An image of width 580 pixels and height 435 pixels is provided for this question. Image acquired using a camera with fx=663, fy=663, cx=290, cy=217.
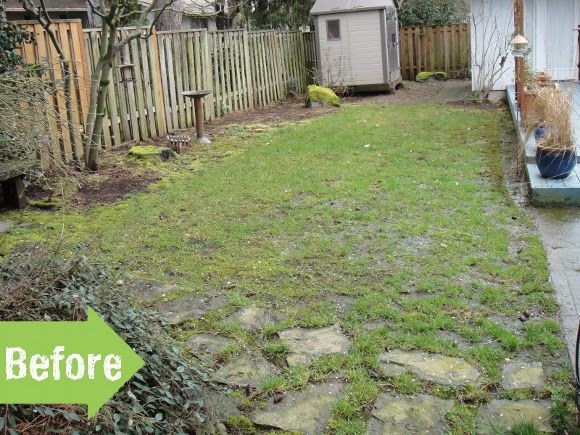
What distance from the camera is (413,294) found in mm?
4508

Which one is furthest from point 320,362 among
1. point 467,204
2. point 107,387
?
point 467,204

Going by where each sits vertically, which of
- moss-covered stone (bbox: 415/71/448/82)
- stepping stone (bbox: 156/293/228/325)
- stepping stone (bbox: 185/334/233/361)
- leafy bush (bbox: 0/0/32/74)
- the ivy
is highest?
the ivy

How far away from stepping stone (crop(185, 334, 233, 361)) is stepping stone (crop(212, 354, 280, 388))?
14cm

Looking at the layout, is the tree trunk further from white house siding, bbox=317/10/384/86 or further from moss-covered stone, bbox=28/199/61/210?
white house siding, bbox=317/10/384/86

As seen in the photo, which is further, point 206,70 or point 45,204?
point 206,70

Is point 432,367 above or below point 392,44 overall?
below

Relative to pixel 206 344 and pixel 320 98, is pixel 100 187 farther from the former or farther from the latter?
pixel 320 98

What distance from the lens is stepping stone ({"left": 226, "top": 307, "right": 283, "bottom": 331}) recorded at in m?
4.13

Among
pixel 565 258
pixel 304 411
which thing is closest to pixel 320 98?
pixel 565 258

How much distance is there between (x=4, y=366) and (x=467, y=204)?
553cm

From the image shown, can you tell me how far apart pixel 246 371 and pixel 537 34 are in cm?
1309

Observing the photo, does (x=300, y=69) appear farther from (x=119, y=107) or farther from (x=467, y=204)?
(x=467, y=204)

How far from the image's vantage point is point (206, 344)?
A: 3.88 m

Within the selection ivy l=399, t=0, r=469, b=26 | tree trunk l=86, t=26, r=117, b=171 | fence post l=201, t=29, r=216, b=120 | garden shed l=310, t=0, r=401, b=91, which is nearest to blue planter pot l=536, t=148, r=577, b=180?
tree trunk l=86, t=26, r=117, b=171
